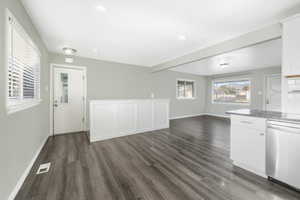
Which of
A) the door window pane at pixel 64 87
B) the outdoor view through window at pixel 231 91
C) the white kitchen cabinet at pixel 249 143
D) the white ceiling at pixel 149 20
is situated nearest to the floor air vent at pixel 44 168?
the door window pane at pixel 64 87

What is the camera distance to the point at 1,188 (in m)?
1.25

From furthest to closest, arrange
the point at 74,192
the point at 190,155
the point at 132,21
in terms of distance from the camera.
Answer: the point at 190,155
the point at 132,21
the point at 74,192

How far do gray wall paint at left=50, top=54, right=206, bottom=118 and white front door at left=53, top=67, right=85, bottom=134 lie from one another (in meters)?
0.29

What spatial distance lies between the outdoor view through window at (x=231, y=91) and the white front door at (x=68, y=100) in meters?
6.95

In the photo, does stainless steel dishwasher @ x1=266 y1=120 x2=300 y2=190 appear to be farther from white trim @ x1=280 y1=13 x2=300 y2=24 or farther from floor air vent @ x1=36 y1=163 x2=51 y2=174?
floor air vent @ x1=36 y1=163 x2=51 y2=174

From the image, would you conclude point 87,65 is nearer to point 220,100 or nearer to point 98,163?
point 98,163

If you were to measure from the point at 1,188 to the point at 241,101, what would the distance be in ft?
26.1

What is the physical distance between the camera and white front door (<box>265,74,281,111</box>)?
516 centimetres

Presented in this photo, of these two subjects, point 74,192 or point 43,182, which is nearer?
point 74,192

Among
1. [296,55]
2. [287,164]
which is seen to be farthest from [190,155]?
[296,55]

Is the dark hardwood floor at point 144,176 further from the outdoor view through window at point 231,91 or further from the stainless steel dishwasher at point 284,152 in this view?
the outdoor view through window at point 231,91

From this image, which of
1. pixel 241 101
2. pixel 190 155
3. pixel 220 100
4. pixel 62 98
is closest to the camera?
pixel 190 155

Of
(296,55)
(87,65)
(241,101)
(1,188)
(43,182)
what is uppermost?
(87,65)

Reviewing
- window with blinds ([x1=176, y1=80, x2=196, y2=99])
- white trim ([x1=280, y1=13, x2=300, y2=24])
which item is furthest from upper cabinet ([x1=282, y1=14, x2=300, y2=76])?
window with blinds ([x1=176, y1=80, x2=196, y2=99])
